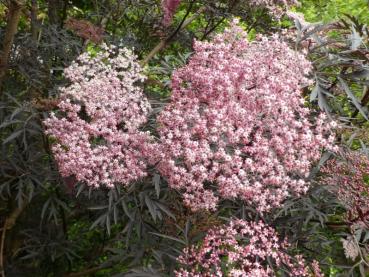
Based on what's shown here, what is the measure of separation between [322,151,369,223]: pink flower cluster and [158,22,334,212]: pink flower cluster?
229 millimetres

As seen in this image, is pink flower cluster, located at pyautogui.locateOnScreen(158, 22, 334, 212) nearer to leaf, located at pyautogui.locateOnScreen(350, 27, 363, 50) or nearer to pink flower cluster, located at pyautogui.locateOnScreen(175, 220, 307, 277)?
pink flower cluster, located at pyautogui.locateOnScreen(175, 220, 307, 277)

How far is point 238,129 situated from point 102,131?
0.77 metres

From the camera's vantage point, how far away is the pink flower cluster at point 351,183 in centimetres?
294

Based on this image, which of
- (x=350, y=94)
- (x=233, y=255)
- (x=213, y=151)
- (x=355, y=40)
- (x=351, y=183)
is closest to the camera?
(x=233, y=255)

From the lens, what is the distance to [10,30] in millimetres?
3371

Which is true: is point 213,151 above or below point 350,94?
A: below

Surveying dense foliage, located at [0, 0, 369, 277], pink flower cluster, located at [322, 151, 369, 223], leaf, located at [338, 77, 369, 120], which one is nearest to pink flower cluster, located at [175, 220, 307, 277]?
dense foliage, located at [0, 0, 369, 277]

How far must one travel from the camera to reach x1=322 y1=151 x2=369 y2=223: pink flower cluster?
9.65 feet

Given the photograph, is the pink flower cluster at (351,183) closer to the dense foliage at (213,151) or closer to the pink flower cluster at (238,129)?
the dense foliage at (213,151)

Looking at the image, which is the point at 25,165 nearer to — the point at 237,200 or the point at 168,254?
the point at 168,254

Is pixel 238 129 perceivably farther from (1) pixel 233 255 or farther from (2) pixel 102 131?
(2) pixel 102 131

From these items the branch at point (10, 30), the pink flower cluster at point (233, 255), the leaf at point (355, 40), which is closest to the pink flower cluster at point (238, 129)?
the pink flower cluster at point (233, 255)

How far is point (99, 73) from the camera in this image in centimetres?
313

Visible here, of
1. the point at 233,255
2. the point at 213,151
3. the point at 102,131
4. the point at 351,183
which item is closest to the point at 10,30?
the point at 102,131
